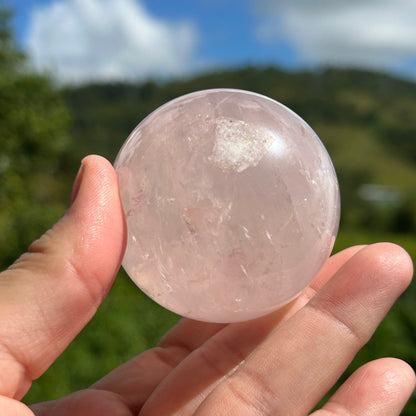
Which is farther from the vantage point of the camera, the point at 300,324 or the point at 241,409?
the point at 300,324

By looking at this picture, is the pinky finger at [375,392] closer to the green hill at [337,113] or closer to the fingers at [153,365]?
the fingers at [153,365]

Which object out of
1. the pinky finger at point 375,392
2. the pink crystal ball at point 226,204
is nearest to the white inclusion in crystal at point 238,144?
the pink crystal ball at point 226,204

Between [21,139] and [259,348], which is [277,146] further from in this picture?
[21,139]

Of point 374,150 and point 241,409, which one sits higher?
point 241,409

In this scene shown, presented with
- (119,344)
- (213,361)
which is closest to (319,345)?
(213,361)

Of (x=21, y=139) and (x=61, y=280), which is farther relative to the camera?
(x=21, y=139)

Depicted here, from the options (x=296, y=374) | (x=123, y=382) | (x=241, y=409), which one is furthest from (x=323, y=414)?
(x=123, y=382)

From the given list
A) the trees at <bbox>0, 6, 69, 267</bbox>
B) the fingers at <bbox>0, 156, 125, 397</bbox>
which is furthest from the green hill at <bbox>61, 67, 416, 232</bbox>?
the fingers at <bbox>0, 156, 125, 397</bbox>

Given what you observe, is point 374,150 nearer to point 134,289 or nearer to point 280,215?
point 134,289
